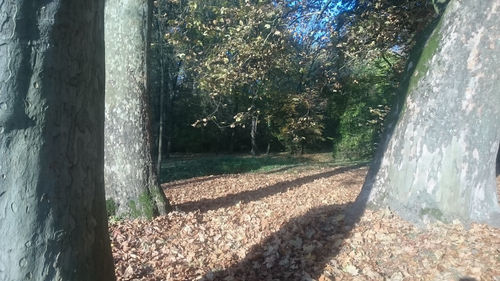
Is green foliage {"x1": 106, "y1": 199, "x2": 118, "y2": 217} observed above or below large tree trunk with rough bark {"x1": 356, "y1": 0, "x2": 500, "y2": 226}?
below

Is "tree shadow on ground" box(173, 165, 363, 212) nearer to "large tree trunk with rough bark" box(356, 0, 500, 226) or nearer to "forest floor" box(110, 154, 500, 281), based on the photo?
"forest floor" box(110, 154, 500, 281)

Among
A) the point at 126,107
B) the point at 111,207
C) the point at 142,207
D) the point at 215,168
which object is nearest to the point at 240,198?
the point at 142,207

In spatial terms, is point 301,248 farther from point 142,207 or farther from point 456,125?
point 142,207

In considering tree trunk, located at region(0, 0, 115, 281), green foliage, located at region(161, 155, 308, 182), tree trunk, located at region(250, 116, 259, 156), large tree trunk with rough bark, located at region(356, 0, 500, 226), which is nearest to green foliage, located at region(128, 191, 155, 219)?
large tree trunk with rough bark, located at region(356, 0, 500, 226)

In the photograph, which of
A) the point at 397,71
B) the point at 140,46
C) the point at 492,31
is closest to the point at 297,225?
the point at 492,31

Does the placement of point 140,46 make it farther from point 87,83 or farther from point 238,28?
point 87,83

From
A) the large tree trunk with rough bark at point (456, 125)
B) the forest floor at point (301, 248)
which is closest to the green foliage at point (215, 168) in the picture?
the forest floor at point (301, 248)

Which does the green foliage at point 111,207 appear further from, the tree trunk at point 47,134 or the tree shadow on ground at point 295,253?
the tree trunk at point 47,134

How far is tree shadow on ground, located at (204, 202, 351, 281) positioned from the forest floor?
0.01 m

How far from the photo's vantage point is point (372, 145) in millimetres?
20797

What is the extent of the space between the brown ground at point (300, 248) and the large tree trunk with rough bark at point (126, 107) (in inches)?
17.7

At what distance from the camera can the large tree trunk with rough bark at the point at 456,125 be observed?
4453mm

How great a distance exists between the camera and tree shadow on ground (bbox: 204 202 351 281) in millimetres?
4195

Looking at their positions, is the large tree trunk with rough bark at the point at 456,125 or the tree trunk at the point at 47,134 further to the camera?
the large tree trunk with rough bark at the point at 456,125
